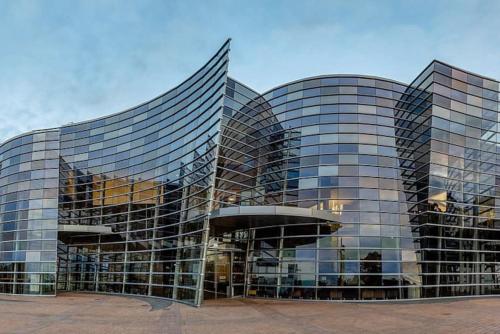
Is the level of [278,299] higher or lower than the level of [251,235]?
lower

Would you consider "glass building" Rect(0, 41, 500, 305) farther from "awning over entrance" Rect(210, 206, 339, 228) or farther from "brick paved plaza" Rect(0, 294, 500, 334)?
"brick paved plaza" Rect(0, 294, 500, 334)

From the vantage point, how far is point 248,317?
76.3ft

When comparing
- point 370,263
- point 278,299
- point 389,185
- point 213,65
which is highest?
point 213,65

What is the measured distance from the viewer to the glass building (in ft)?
107

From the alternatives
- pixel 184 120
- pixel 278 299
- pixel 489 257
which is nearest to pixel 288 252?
pixel 278 299

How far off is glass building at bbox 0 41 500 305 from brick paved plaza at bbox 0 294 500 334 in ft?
11.5

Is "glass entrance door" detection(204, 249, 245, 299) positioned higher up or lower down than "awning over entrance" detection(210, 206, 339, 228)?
lower down

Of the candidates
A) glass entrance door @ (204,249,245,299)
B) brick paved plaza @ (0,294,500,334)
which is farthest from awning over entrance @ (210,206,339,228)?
brick paved plaza @ (0,294,500,334)

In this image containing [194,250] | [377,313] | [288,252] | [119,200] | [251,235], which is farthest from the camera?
[119,200]

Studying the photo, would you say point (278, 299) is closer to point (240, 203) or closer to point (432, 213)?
point (240, 203)

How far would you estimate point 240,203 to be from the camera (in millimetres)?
35688

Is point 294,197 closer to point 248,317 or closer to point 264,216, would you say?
point 264,216

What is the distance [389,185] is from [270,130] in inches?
446

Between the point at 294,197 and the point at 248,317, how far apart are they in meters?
13.7
